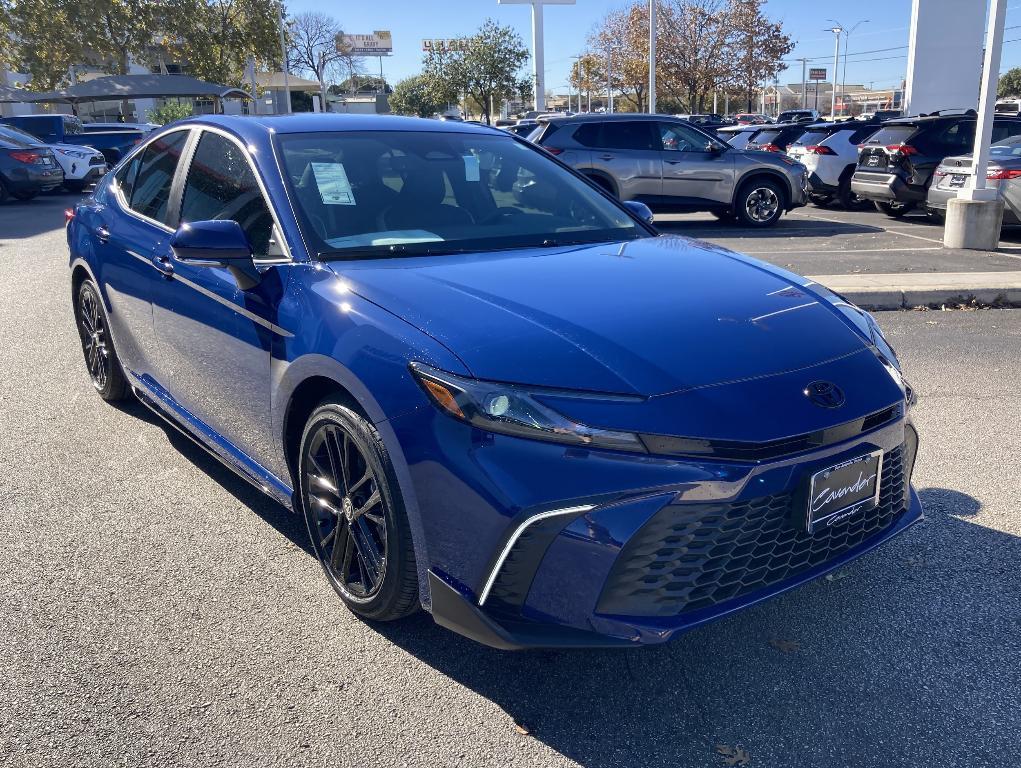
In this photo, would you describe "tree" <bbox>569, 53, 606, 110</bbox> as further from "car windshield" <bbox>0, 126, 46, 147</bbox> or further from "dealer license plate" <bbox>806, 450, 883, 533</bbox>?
"dealer license plate" <bbox>806, 450, 883, 533</bbox>

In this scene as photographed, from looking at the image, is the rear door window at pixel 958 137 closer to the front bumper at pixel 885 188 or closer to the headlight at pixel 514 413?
the front bumper at pixel 885 188

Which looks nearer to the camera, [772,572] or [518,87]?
[772,572]

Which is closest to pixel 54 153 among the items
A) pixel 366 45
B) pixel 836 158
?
pixel 836 158

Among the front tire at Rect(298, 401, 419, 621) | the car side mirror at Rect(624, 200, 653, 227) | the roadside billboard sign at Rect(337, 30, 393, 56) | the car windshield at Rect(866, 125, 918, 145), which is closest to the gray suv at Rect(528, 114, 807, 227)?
the car windshield at Rect(866, 125, 918, 145)

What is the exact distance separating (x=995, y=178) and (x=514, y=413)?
447 inches

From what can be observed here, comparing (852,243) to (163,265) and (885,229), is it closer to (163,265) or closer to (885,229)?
(885,229)

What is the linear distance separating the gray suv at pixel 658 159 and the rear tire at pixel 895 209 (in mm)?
2697

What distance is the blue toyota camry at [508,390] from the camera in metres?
2.31

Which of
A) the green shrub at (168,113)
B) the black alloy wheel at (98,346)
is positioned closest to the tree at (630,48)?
the green shrub at (168,113)

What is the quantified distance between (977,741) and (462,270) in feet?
6.75

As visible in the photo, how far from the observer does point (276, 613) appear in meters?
3.15

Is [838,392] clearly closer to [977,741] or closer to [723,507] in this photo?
[723,507]

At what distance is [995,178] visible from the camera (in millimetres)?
11500

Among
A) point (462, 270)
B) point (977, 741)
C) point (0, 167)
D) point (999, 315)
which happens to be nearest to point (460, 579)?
point (462, 270)
